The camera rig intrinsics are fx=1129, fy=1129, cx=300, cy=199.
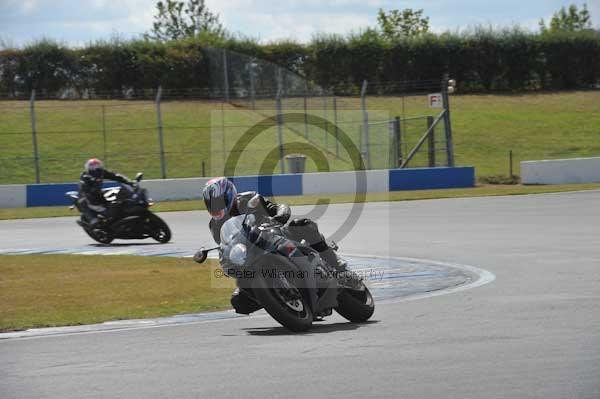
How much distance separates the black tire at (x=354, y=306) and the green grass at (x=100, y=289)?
1972 mm

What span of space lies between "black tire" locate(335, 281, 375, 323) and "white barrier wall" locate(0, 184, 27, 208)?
21.6m

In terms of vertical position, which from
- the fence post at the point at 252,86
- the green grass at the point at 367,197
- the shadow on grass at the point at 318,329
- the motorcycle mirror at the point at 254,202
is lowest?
the green grass at the point at 367,197

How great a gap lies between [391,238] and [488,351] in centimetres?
1019

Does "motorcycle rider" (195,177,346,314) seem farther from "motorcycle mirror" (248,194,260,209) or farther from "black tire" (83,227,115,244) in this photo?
"black tire" (83,227,115,244)

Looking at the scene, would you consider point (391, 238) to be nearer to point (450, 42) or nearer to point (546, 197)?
point (546, 197)

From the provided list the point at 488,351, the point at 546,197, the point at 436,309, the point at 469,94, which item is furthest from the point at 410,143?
the point at 488,351

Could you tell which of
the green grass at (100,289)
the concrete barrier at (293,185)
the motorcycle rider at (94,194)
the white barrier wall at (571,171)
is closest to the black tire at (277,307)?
the green grass at (100,289)

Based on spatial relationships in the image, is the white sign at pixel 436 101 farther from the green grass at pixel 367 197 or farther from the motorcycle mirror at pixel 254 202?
the motorcycle mirror at pixel 254 202

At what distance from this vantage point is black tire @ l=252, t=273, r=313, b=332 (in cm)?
→ 866

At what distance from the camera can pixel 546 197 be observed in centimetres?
2633

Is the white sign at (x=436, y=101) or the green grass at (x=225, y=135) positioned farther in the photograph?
→ the green grass at (x=225, y=135)

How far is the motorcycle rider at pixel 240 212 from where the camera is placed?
29.5 ft

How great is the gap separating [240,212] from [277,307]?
2.88ft


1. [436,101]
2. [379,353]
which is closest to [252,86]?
[436,101]
